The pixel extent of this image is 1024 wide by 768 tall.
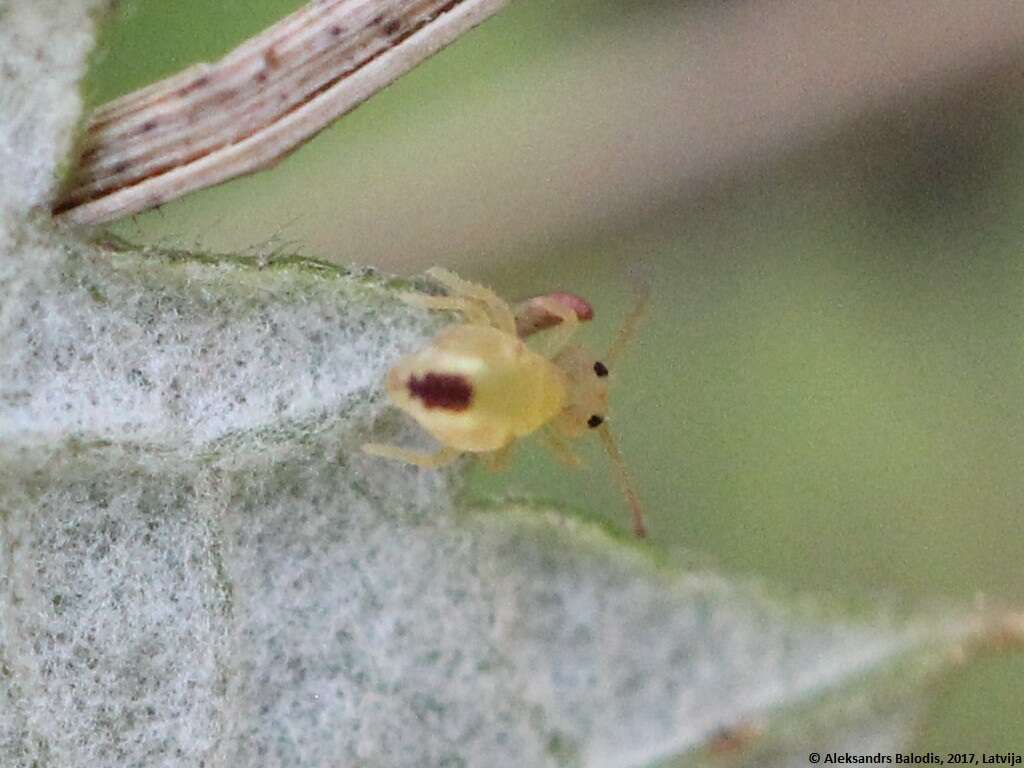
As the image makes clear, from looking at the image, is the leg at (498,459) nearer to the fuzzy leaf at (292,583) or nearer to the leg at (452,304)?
the fuzzy leaf at (292,583)

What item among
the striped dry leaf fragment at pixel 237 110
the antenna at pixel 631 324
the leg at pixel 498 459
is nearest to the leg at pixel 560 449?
the leg at pixel 498 459

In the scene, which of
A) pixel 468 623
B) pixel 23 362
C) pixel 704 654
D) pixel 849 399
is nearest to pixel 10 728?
pixel 23 362

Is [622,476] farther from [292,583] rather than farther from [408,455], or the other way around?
[292,583]

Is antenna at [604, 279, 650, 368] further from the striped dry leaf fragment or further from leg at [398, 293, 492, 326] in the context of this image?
the striped dry leaf fragment

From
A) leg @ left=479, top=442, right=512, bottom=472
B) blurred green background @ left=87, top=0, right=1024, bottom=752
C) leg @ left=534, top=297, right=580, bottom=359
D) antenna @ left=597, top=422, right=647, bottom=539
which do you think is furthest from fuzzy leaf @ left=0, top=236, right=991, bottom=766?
blurred green background @ left=87, top=0, right=1024, bottom=752

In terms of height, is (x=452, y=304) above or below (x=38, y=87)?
below

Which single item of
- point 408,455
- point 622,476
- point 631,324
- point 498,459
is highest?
point 631,324

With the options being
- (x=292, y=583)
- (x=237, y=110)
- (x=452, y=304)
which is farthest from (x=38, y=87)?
(x=292, y=583)
